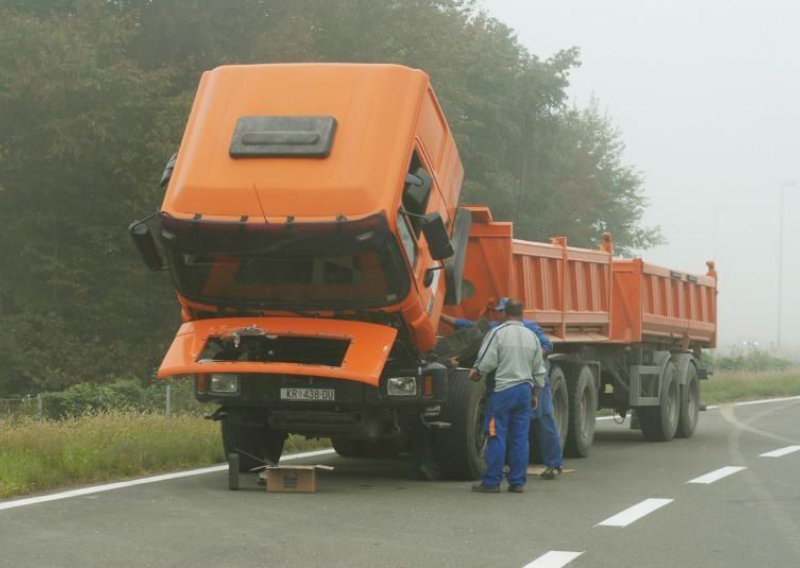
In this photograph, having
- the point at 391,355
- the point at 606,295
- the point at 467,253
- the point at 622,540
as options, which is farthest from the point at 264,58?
the point at 622,540

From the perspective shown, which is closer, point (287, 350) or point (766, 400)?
point (287, 350)

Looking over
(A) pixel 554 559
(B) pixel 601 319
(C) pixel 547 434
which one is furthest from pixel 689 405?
(A) pixel 554 559

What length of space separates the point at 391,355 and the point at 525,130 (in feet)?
143

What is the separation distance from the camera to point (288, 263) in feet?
41.4

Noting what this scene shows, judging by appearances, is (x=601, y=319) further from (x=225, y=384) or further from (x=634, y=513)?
(x=634, y=513)

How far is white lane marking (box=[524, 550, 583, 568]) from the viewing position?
8398 mm

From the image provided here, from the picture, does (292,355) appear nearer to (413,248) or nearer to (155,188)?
(413,248)

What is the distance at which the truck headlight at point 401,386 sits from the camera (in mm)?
12570

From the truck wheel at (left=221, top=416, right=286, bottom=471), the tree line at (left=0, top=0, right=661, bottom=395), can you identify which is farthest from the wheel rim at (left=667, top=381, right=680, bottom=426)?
the tree line at (left=0, top=0, right=661, bottom=395)

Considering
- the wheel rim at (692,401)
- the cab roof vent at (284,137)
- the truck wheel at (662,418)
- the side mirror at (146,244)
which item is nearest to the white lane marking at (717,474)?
the cab roof vent at (284,137)

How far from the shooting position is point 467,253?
595 inches

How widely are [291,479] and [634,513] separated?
291cm

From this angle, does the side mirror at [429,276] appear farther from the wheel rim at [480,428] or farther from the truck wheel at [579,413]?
the truck wheel at [579,413]

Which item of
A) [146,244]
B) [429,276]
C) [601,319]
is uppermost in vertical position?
[146,244]
